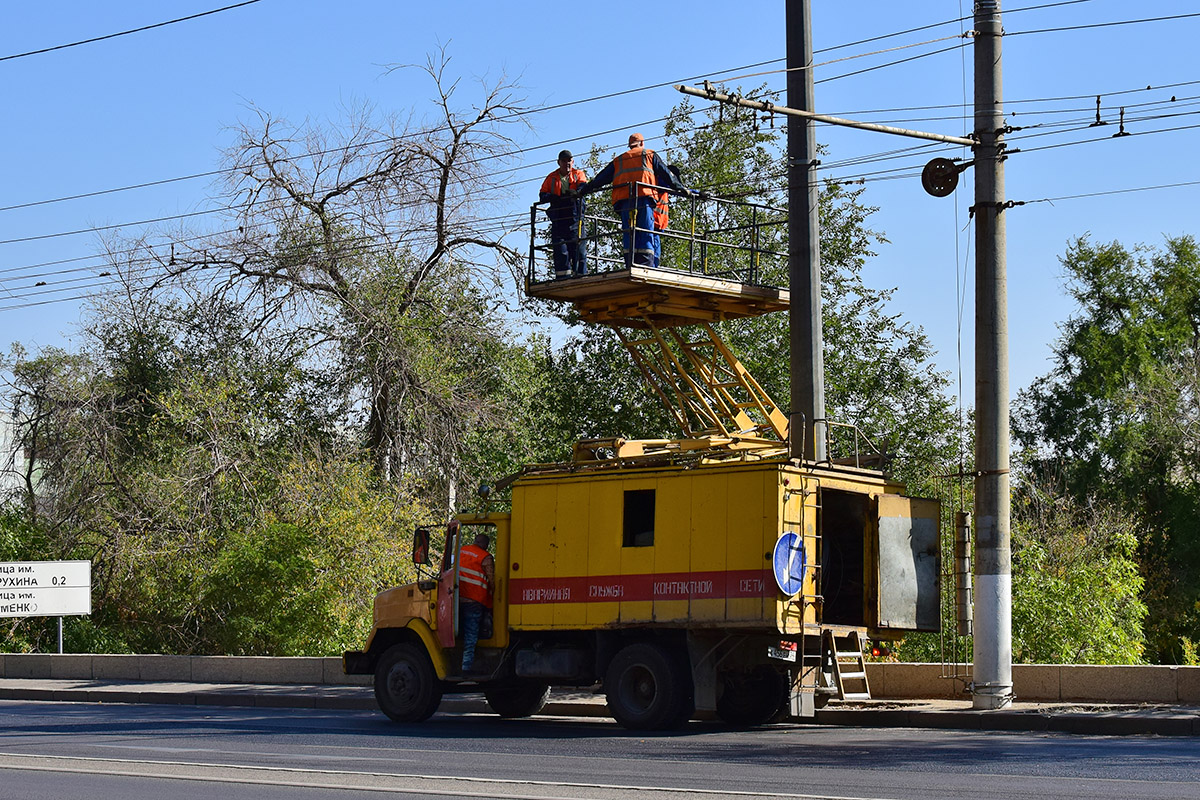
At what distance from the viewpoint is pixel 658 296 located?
60.6 feet

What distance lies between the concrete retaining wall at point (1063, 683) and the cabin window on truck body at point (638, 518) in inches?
166

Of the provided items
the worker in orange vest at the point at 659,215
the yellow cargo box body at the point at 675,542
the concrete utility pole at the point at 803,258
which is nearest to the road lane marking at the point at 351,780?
the yellow cargo box body at the point at 675,542

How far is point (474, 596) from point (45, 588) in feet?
41.9

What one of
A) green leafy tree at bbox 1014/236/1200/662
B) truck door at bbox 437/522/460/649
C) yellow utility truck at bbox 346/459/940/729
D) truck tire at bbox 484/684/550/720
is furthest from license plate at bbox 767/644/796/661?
green leafy tree at bbox 1014/236/1200/662

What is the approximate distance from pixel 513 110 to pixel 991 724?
1916 centimetres

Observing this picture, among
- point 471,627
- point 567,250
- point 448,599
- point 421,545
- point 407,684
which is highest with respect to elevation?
point 567,250

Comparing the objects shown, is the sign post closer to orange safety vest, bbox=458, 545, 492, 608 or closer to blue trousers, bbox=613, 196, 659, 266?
orange safety vest, bbox=458, 545, 492, 608

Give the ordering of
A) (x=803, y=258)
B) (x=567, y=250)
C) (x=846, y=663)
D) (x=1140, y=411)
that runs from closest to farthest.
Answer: (x=846, y=663) → (x=803, y=258) → (x=567, y=250) → (x=1140, y=411)

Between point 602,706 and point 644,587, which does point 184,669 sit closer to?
point 602,706

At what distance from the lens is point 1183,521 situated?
161 ft

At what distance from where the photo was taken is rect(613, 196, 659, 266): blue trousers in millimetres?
18125

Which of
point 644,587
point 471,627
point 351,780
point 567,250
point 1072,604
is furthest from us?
point 1072,604

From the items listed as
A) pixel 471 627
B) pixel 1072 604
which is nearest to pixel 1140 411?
pixel 1072 604

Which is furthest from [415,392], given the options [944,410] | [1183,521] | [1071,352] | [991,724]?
[1071,352]
